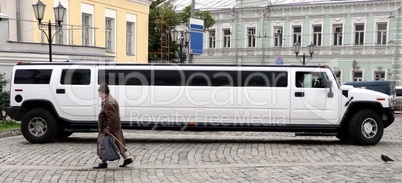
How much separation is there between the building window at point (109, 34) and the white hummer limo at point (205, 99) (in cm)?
1925

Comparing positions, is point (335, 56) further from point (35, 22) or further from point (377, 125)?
point (377, 125)

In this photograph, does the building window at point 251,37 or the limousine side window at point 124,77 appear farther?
the building window at point 251,37

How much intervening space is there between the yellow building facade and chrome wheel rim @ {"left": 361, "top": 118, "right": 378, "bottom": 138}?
749 inches

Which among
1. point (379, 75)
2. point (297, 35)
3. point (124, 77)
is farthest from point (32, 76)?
point (297, 35)

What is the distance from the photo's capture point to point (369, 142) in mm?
12117

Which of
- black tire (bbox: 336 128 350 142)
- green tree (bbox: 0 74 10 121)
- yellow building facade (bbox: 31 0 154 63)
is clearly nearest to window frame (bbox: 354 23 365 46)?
yellow building facade (bbox: 31 0 154 63)

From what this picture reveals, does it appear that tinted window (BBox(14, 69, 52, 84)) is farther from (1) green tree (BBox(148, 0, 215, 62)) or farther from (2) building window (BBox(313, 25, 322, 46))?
(2) building window (BBox(313, 25, 322, 46))

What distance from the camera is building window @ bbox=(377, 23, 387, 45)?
39.6 meters

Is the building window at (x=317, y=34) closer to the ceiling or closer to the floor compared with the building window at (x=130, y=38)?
closer to the ceiling

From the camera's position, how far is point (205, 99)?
12.1 meters

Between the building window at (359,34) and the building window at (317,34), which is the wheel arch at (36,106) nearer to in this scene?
the building window at (359,34)

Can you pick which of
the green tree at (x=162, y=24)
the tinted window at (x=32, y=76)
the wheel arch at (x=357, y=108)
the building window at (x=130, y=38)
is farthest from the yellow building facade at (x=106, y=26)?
the wheel arch at (x=357, y=108)

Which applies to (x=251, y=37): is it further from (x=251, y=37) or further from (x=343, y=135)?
(x=343, y=135)

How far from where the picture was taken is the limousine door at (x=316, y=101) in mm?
12062
